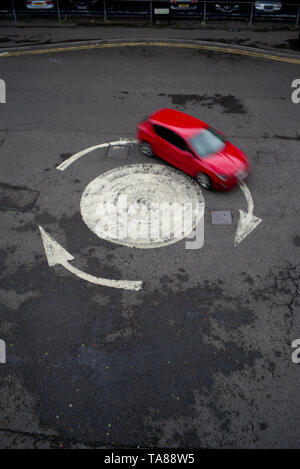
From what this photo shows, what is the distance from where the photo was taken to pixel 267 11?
70.9ft

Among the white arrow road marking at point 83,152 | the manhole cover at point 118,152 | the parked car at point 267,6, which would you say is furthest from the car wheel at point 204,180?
the parked car at point 267,6

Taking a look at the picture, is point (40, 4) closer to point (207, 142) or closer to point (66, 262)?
point (207, 142)

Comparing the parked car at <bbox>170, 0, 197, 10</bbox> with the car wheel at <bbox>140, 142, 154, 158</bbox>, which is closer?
the car wheel at <bbox>140, 142, 154, 158</bbox>

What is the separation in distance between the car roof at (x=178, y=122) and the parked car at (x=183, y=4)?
508 inches

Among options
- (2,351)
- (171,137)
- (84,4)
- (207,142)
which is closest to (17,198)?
(2,351)

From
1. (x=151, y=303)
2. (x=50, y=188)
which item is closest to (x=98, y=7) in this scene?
(x=50, y=188)

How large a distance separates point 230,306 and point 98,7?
21.9 metres

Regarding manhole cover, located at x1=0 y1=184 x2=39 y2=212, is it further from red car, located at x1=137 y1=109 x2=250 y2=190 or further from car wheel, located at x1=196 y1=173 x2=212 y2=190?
car wheel, located at x1=196 y1=173 x2=212 y2=190

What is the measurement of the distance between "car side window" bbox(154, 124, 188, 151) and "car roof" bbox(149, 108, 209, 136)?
14 cm

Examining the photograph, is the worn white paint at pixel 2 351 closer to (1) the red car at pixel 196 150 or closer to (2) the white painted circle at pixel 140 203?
(2) the white painted circle at pixel 140 203

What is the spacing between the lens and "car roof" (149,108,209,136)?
38.1ft

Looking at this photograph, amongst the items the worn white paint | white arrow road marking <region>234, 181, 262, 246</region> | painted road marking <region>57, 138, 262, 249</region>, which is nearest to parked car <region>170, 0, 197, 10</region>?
painted road marking <region>57, 138, 262, 249</region>

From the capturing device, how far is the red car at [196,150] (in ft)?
36.2
